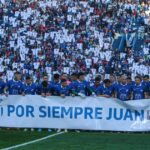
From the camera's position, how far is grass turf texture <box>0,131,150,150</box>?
13.2 meters

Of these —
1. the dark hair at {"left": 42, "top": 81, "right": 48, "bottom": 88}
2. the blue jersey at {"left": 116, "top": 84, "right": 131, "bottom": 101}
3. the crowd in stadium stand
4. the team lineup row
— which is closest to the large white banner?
the team lineup row

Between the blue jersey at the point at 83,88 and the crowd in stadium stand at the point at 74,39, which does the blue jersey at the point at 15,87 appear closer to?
the blue jersey at the point at 83,88

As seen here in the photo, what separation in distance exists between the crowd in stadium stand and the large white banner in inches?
159

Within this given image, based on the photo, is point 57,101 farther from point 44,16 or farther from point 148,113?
point 44,16

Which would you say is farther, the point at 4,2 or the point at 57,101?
the point at 4,2

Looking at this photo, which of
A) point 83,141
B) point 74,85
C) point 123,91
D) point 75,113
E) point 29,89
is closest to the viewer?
point 83,141

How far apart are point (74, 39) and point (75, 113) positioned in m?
11.0

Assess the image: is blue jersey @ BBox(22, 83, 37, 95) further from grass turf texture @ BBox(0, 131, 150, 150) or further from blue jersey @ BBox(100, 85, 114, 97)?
blue jersey @ BBox(100, 85, 114, 97)

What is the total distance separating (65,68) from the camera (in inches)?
955

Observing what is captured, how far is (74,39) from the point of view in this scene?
1077 inches

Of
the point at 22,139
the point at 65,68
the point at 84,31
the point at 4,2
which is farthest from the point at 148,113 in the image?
the point at 4,2

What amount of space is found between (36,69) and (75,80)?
7345 mm

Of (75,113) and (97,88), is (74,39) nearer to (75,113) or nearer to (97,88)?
(97,88)

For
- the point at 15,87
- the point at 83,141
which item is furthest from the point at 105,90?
the point at 83,141
